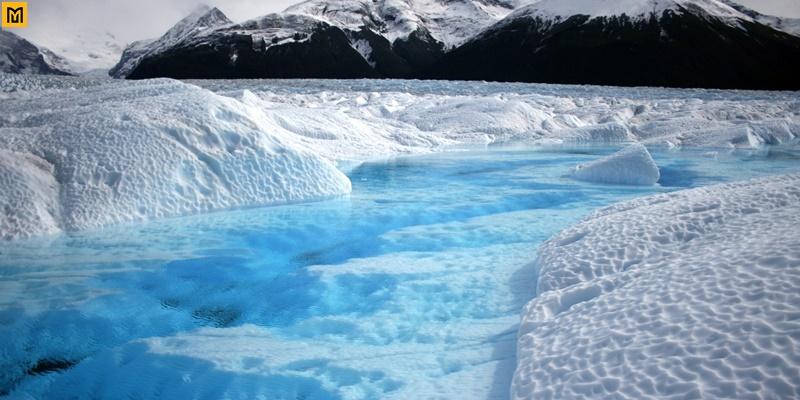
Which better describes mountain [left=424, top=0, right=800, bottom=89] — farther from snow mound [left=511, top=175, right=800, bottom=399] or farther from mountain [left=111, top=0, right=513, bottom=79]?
snow mound [left=511, top=175, right=800, bottom=399]

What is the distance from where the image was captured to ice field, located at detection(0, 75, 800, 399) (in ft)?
5.94

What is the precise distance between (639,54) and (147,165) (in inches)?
3200

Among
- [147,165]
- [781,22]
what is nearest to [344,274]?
[147,165]

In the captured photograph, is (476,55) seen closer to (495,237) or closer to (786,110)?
(786,110)

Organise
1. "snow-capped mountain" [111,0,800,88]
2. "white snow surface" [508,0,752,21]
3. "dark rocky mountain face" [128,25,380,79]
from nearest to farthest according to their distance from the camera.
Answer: "snow-capped mountain" [111,0,800,88]
"white snow surface" [508,0,752,21]
"dark rocky mountain face" [128,25,380,79]

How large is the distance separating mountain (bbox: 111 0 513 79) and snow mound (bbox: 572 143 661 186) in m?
81.0

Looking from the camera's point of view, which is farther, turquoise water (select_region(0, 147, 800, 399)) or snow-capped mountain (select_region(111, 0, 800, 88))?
snow-capped mountain (select_region(111, 0, 800, 88))

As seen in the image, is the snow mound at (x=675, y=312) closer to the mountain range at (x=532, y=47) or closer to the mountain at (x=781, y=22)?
the mountain range at (x=532, y=47)

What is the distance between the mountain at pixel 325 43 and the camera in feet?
277

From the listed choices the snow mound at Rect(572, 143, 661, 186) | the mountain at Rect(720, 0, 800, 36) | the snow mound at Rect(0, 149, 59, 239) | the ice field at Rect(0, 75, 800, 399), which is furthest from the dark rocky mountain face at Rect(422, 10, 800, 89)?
the snow mound at Rect(0, 149, 59, 239)

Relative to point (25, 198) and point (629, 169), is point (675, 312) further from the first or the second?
point (629, 169)

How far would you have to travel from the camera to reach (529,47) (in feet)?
275

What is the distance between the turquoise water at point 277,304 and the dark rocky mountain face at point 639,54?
74346 mm

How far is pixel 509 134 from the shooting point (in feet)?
62.2
